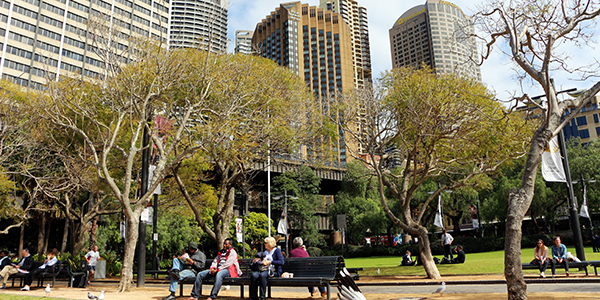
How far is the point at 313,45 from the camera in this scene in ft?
508

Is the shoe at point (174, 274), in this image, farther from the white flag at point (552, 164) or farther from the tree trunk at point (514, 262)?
the white flag at point (552, 164)

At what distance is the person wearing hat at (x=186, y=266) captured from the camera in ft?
31.4

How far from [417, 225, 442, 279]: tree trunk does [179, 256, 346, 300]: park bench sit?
7.28 m

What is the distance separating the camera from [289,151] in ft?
71.9

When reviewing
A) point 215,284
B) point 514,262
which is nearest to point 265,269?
point 215,284

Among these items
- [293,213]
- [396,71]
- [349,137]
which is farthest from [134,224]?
[293,213]

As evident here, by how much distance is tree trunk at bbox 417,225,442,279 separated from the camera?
15.4m

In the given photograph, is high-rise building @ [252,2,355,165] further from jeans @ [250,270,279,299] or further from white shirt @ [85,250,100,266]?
jeans @ [250,270,279,299]

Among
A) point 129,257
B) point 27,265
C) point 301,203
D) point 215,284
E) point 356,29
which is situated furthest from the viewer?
point 356,29

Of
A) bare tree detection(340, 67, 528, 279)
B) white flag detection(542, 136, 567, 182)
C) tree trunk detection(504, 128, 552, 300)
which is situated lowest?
tree trunk detection(504, 128, 552, 300)

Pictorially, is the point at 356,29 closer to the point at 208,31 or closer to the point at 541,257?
the point at 208,31

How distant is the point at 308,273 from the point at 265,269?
1053 mm

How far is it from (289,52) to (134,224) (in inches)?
5702

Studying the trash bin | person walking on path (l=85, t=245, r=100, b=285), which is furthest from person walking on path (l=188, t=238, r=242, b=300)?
the trash bin
